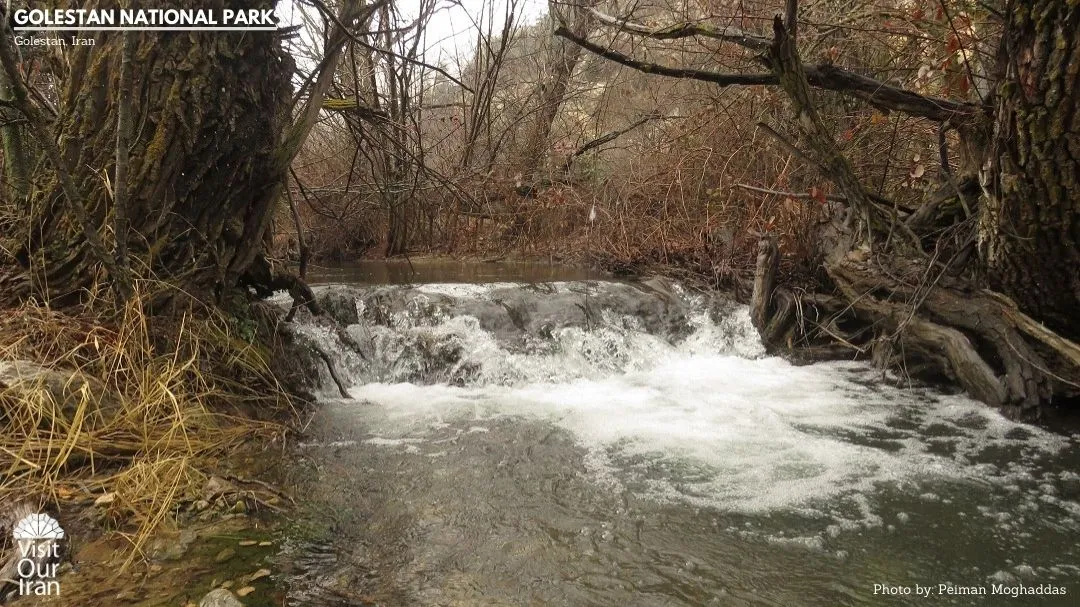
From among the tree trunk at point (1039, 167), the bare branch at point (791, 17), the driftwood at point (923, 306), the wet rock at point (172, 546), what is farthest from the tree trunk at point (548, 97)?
the wet rock at point (172, 546)

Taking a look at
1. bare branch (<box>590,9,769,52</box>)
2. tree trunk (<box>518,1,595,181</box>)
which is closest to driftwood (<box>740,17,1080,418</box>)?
bare branch (<box>590,9,769,52</box>)

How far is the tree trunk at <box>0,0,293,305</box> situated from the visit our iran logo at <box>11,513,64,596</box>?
162 cm

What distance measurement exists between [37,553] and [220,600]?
2.40 ft

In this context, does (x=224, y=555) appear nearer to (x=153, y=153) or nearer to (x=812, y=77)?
(x=153, y=153)

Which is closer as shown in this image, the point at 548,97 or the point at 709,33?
the point at 709,33

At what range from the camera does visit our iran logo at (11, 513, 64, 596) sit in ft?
7.35

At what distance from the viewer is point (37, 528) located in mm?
2449

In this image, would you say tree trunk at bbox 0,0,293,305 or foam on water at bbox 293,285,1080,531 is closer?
foam on water at bbox 293,285,1080,531

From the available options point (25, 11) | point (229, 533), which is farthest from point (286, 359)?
point (25, 11)

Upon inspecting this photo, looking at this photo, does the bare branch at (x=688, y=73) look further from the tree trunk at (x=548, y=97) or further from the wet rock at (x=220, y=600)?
the tree trunk at (x=548, y=97)

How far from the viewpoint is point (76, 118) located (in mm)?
3746

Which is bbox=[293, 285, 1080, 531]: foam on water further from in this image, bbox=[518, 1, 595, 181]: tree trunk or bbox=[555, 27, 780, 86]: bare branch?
bbox=[518, 1, 595, 181]: tree trunk

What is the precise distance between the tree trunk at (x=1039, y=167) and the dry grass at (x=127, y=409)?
464cm

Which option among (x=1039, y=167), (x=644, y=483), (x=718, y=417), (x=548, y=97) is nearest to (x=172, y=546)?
(x=644, y=483)
